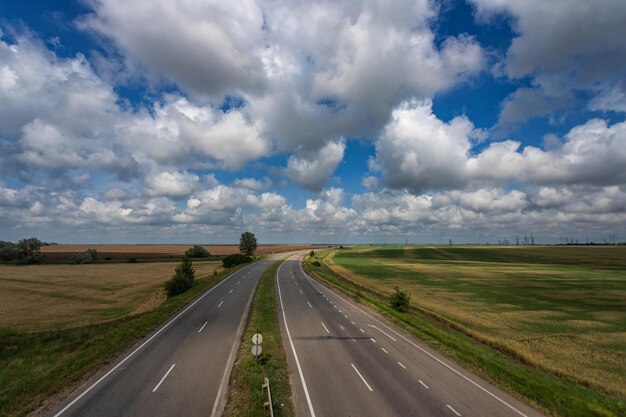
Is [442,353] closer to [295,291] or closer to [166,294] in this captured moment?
[295,291]

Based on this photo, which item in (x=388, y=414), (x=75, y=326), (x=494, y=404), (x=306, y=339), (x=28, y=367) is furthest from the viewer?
(x=75, y=326)

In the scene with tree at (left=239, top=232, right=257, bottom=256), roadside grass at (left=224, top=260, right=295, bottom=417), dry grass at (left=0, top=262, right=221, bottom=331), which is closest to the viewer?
roadside grass at (left=224, top=260, right=295, bottom=417)

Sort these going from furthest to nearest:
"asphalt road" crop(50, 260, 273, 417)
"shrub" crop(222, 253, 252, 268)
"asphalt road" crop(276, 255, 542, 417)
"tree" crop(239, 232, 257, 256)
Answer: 1. "tree" crop(239, 232, 257, 256)
2. "shrub" crop(222, 253, 252, 268)
3. "asphalt road" crop(276, 255, 542, 417)
4. "asphalt road" crop(50, 260, 273, 417)

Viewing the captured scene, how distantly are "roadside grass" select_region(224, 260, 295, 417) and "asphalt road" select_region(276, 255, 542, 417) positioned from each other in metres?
0.63

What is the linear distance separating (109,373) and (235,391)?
889cm

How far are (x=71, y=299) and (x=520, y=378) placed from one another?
202 feet

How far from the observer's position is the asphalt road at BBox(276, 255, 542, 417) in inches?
633

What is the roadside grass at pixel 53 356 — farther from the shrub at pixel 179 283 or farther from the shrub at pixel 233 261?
the shrub at pixel 233 261

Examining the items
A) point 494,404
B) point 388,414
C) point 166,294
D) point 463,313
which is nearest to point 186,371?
point 388,414

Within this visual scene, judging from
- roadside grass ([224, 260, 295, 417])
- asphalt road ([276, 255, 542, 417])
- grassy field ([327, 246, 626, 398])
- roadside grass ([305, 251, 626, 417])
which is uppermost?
roadside grass ([224, 260, 295, 417])

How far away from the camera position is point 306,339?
2769 centimetres

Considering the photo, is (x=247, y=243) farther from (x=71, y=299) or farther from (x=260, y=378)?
(x=260, y=378)

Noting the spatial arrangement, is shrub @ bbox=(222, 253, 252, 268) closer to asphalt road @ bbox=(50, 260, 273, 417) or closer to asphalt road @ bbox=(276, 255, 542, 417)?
asphalt road @ bbox=(50, 260, 273, 417)

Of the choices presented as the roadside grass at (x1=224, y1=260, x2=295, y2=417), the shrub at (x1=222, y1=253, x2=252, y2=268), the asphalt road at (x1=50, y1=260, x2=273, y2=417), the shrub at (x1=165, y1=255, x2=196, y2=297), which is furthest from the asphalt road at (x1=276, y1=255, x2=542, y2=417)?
the shrub at (x1=222, y1=253, x2=252, y2=268)
